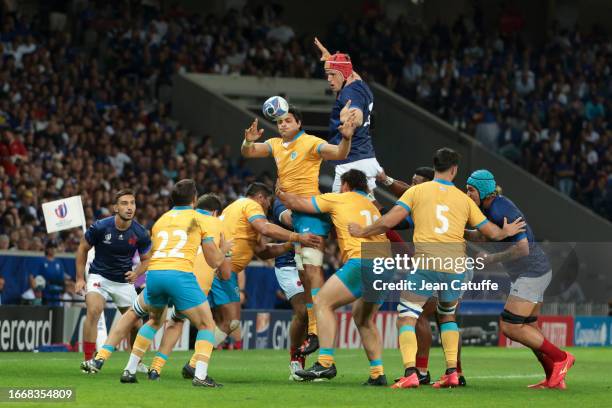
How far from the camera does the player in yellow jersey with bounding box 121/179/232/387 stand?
13234 millimetres

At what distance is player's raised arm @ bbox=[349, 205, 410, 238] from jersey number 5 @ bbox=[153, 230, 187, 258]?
1.70 metres

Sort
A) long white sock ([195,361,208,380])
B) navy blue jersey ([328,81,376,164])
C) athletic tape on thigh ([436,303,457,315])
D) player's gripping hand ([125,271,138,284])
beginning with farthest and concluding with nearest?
player's gripping hand ([125,271,138,284]) < navy blue jersey ([328,81,376,164]) < athletic tape on thigh ([436,303,457,315]) < long white sock ([195,361,208,380])

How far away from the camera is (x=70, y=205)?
2031 cm

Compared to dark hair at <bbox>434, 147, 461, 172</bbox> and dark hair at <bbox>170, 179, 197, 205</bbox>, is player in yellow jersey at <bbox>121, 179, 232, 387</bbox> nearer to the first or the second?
Answer: dark hair at <bbox>170, 179, 197, 205</bbox>

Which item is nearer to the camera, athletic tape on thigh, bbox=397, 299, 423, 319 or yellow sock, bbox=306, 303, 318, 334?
athletic tape on thigh, bbox=397, 299, 423, 319

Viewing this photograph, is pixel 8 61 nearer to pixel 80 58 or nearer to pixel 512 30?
pixel 80 58

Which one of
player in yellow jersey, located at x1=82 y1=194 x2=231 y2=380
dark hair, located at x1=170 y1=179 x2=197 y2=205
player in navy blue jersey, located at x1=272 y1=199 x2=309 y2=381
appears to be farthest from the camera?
player in navy blue jersey, located at x1=272 y1=199 x2=309 y2=381

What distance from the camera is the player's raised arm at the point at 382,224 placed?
13.6 metres

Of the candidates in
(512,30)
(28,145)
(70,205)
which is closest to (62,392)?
(70,205)

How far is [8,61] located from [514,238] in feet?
57.3

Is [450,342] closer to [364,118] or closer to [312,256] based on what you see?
[312,256]

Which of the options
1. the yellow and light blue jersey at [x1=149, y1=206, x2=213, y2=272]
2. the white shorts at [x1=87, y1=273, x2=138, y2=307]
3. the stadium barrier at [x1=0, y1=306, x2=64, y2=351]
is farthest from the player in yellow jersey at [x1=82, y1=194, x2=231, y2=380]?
the stadium barrier at [x1=0, y1=306, x2=64, y2=351]

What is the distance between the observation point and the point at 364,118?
15.1 m

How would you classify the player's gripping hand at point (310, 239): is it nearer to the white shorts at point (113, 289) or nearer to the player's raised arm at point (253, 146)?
the player's raised arm at point (253, 146)
